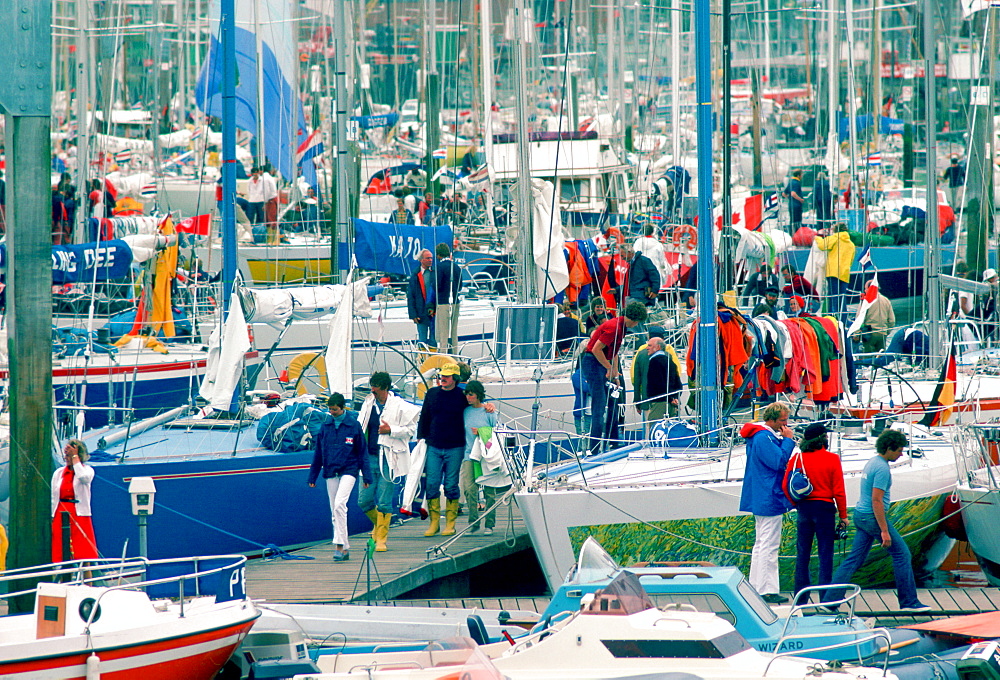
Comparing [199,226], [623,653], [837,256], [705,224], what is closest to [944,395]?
[705,224]

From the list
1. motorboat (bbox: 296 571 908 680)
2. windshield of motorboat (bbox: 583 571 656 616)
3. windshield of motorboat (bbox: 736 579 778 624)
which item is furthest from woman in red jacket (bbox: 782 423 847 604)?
windshield of motorboat (bbox: 583 571 656 616)

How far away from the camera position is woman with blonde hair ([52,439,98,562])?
1096 cm

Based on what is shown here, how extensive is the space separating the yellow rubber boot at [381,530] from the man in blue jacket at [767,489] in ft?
11.0

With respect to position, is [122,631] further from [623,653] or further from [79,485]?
[623,653]

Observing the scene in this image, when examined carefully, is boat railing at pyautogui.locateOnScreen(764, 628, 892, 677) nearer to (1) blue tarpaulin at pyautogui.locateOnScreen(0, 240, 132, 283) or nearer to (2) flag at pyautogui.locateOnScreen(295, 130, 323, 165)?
(1) blue tarpaulin at pyautogui.locateOnScreen(0, 240, 132, 283)

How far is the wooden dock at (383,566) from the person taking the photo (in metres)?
11.3

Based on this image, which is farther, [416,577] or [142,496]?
[416,577]

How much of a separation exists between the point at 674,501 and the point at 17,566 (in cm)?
508

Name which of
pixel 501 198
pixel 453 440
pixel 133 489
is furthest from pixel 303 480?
pixel 501 198

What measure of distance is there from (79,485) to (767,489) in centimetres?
542

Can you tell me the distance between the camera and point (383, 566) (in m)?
11.8

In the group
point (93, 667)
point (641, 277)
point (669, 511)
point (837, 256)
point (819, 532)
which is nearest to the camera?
point (93, 667)

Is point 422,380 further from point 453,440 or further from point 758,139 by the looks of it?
point 758,139

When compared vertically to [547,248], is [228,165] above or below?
above
